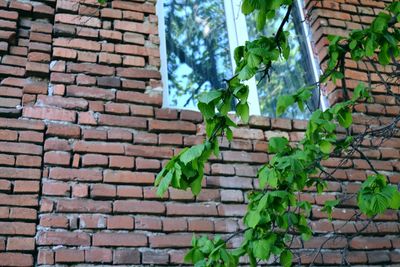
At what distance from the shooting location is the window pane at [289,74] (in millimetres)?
3787

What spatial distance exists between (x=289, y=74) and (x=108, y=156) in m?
1.67

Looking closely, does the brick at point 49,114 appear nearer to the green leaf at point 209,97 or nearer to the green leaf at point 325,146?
the green leaf at point 209,97

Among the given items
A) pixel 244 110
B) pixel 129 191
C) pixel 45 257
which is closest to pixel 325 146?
pixel 244 110

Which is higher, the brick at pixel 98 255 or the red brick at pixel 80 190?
the red brick at pixel 80 190

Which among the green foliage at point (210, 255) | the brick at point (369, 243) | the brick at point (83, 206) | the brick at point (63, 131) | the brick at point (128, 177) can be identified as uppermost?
the brick at point (63, 131)

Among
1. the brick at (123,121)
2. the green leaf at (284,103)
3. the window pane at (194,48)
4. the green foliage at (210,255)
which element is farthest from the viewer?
the window pane at (194,48)

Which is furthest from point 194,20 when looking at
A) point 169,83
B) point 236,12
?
point 169,83

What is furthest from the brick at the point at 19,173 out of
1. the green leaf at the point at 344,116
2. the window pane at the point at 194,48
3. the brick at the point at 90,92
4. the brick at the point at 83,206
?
the green leaf at the point at 344,116

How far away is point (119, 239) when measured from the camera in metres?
A: 2.76

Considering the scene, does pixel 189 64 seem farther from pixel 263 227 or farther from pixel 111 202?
pixel 263 227

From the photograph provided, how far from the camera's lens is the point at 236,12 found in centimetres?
393

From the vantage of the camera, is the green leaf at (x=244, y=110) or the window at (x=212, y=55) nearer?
the green leaf at (x=244, y=110)

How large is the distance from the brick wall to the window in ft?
0.79

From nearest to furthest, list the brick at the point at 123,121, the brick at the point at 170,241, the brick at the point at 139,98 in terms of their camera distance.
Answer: the brick at the point at 170,241
the brick at the point at 123,121
the brick at the point at 139,98
